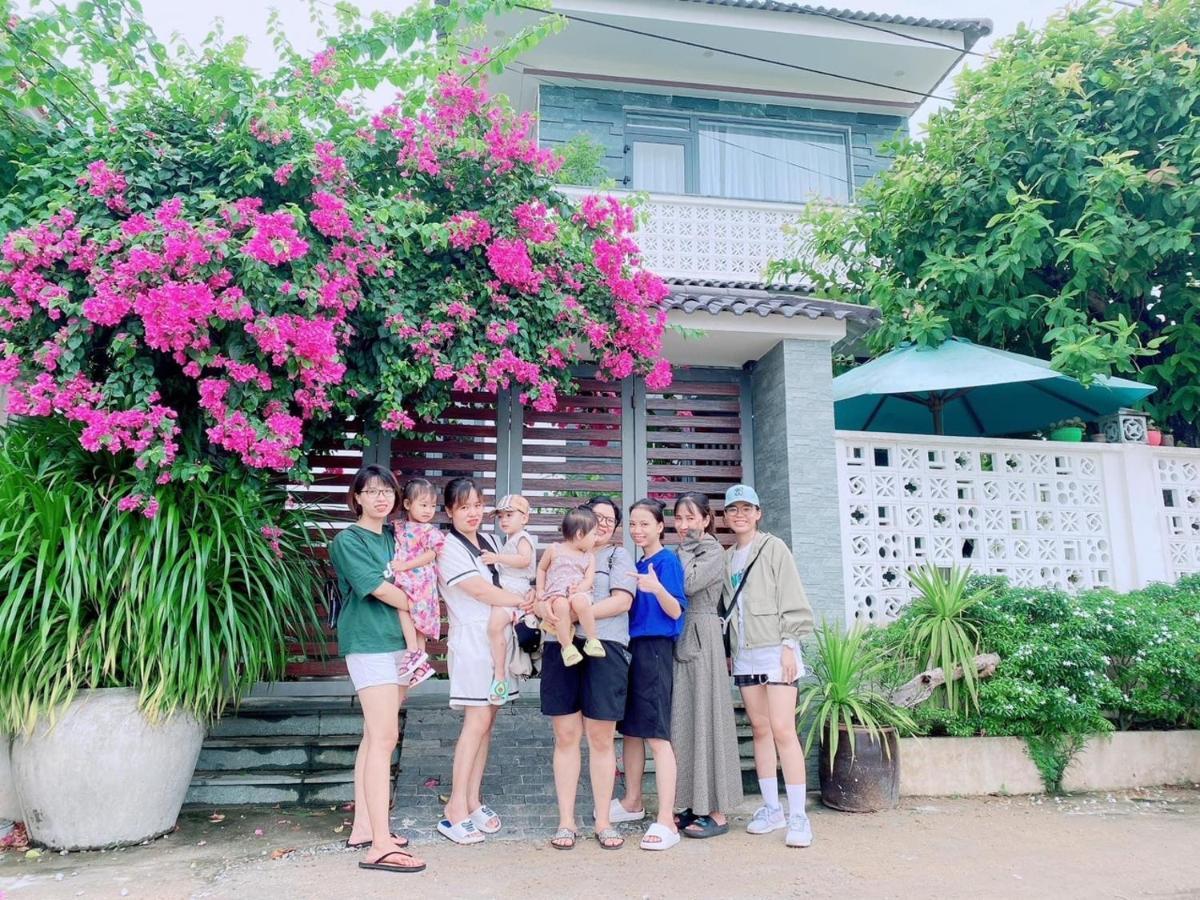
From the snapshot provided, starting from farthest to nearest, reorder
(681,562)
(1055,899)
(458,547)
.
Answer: (681,562), (458,547), (1055,899)

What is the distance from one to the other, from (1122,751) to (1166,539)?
2.10 m

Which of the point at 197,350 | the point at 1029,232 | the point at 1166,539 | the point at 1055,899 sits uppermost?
the point at 1029,232

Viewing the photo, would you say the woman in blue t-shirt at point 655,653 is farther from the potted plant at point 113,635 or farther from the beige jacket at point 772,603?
the potted plant at point 113,635

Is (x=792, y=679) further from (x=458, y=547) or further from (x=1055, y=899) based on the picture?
(x=458, y=547)

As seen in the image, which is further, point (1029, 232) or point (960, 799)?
point (1029, 232)

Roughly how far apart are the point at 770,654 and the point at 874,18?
10137 millimetres

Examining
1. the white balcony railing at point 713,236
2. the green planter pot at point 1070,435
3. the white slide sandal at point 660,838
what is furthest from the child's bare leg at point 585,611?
the white balcony railing at point 713,236

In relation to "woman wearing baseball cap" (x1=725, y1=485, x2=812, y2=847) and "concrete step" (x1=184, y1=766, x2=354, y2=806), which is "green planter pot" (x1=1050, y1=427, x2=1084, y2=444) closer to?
"woman wearing baseball cap" (x1=725, y1=485, x2=812, y2=847)

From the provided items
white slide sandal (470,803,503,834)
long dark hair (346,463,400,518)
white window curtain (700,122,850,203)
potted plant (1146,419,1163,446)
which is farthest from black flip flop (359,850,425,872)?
white window curtain (700,122,850,203)

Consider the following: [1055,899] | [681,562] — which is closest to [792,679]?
[681,562]

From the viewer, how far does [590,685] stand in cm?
385

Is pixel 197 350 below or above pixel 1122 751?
above

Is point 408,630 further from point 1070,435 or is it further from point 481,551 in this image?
point 1070,435

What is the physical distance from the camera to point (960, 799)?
4.93 meters
